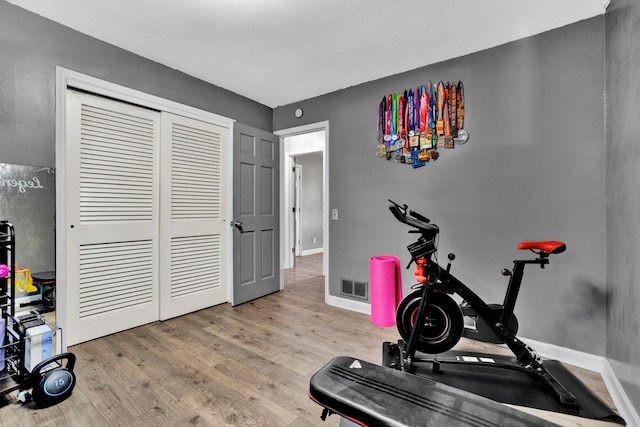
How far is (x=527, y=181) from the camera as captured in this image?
7.75ft

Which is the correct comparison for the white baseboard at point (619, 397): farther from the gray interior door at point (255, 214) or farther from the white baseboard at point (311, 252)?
the white baseboard at point (311, 252)

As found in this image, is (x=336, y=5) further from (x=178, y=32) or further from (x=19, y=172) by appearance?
(x=19, y=172)

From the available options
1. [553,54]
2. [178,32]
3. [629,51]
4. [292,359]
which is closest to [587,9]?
[553,54]

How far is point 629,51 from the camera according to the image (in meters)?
1.65

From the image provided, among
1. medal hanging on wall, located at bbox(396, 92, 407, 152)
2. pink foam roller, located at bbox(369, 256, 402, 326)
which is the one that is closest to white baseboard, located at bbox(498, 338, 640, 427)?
pink foam roller, located at bbox(369, 256, 402, 326)

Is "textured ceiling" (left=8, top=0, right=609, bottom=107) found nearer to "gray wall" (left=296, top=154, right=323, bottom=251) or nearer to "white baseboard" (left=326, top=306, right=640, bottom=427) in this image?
"white baseboard" (left=326, top=306, right=640, bottom=427)

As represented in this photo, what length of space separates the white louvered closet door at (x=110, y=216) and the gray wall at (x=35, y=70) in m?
0.17

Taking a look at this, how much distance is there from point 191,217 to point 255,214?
77 centimetres

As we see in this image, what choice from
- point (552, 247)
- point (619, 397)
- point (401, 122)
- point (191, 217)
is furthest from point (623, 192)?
point (191, 217)

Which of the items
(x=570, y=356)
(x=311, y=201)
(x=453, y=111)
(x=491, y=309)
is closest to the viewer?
(x=491, y=309)

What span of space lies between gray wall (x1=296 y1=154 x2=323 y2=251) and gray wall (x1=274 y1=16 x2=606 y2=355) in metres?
3.84

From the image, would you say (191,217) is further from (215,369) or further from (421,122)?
(421,122)

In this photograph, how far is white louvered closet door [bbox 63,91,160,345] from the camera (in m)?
2.36

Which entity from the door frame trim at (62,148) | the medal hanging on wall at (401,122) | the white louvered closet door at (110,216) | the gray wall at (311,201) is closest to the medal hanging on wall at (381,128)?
the medal hanging on wall at (401,122)
